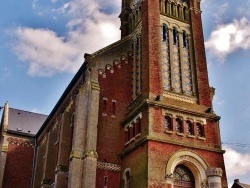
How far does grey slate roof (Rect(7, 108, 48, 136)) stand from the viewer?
46.5m

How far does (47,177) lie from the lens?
34156 mm

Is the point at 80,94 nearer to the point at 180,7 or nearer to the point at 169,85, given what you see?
the point at 169,85

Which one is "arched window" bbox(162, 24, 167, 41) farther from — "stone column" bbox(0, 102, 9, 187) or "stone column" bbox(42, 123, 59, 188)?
"stone column" bbox(0, 102, 9, 187)

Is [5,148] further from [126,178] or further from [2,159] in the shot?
[126,178]

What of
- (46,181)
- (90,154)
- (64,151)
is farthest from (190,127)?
(46,181)

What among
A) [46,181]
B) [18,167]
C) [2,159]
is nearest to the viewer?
[46,181]

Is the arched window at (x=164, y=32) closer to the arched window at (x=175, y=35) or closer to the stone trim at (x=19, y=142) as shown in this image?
the arched window at (x=175, y=35)

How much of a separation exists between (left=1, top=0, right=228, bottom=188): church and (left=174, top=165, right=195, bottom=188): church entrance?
0.22 ft

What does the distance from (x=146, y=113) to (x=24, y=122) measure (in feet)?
87.5

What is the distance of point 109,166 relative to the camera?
91.3 ft

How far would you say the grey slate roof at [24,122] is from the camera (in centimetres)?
4647

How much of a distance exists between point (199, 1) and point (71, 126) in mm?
15818

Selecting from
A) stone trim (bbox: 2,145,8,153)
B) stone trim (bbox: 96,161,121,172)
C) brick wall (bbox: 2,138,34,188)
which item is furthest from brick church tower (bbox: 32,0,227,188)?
brick wall (bbox: 2,138,34,188)

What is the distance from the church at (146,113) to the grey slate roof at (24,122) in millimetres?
12863
